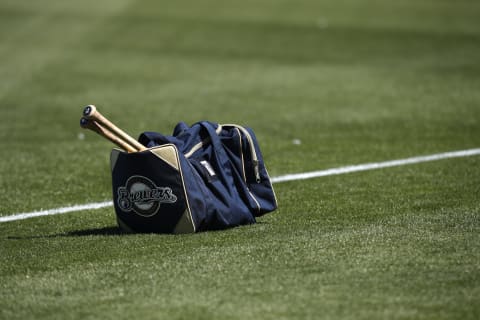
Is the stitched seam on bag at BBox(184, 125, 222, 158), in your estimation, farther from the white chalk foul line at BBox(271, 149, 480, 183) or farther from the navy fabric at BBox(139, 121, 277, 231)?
the white chalk foul line at BBox(271, 149, 480, 183)


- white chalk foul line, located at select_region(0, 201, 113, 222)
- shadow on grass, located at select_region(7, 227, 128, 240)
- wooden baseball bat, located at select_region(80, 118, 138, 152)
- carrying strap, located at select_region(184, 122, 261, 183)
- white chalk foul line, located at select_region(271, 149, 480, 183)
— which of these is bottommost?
white chalk foul line, located at select_region(271, 149, 480, 183)

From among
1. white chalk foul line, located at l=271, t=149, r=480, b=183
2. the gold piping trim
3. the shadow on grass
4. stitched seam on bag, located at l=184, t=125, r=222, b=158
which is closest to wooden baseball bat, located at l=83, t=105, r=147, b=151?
the gold piping trim

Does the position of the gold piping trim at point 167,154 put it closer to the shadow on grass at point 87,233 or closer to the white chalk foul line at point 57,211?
the shadow on grass at point 87,233

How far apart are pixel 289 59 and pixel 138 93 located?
179 inches

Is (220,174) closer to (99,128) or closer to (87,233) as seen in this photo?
(99,128)

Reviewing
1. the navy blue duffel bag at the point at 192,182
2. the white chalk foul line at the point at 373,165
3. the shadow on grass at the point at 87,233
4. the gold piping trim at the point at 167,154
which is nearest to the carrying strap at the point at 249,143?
the navy blue duffel bag at the point at 192,182

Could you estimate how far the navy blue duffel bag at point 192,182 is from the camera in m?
5.85

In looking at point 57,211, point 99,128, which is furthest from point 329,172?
point 99,128

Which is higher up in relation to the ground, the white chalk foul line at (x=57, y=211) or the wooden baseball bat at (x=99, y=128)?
the wooden baseball bat at (x=99, y=128)

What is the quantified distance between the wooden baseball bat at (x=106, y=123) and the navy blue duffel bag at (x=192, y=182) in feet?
0.29

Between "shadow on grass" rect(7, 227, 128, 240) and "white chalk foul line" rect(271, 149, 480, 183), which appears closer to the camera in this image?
"shadow on grass" rect(7, 227, 128, 240)

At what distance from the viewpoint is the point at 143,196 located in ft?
19.5

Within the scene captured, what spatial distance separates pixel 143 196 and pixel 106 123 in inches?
21.3

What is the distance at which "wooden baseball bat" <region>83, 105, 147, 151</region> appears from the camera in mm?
5762
